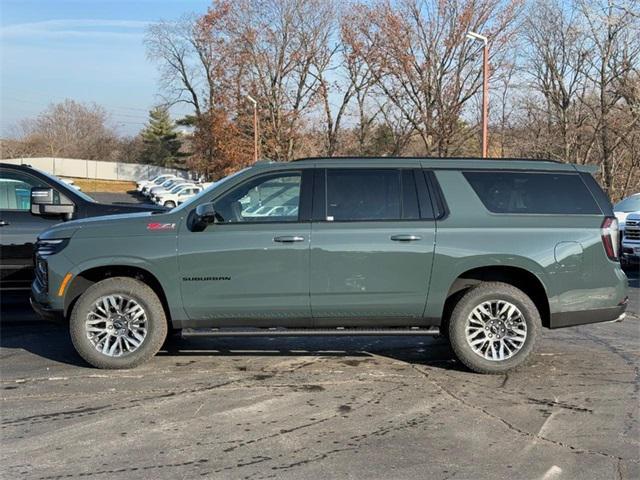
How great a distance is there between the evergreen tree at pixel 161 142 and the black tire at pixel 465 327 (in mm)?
76050

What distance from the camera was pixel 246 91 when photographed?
4788 centimetres

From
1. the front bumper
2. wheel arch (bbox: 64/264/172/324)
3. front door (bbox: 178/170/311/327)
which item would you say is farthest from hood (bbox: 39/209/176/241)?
the front bumper

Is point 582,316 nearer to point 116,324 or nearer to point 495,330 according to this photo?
point 495,330

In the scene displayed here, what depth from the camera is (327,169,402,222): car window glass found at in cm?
572

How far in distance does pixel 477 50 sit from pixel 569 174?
119ft

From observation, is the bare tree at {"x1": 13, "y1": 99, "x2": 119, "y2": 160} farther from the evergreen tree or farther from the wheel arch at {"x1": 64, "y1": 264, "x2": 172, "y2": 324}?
the wheel arch at {"x1": 64, "y1": 264, "x2": 172, "y2": 324}

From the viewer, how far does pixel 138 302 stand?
5.73 m

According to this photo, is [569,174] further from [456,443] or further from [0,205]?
[0,205]

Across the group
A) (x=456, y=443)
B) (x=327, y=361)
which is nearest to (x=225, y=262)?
(x=327, y=361)

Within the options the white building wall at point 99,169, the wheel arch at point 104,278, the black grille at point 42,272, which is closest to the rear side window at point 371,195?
the wheel arch at point 104,278

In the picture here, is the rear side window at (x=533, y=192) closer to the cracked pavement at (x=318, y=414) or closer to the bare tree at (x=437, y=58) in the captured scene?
the cracked pavement at (x=318, y=414)

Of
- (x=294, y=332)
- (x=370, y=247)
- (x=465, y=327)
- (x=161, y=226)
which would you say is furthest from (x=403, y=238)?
(x=161, y=226)

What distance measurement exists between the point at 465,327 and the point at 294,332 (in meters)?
1.49

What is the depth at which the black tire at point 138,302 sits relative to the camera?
5.72 metres
